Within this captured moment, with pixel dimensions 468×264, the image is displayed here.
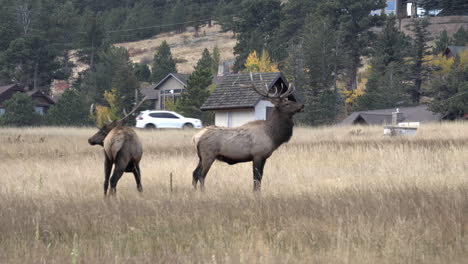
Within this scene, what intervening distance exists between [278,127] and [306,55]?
58226mm

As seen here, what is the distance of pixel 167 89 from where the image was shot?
3282 inches

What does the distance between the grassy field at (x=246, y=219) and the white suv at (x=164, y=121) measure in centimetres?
3442

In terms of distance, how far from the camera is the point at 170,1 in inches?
5399

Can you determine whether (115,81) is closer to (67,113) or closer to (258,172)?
(67,113)

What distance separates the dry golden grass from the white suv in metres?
66.7

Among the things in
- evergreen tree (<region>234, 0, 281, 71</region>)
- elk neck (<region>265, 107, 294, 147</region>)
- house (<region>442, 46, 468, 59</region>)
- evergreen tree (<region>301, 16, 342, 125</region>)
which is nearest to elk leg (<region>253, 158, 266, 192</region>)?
elk neck (<region>265, 107, 294, 147</region>)

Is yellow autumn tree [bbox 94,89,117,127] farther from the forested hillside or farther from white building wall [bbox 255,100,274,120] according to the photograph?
white building wall [bbox 255,100,274,120]

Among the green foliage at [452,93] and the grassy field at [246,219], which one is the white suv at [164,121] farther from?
the grassy field at [246,219]

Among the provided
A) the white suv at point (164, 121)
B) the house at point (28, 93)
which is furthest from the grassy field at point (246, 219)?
the house at point (28, 93)

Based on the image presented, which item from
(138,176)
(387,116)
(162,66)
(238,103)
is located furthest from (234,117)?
(162,66)

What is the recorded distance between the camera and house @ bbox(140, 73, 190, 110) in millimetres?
81000

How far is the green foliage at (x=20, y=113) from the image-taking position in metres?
58.6

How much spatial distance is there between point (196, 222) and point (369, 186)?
3.80m

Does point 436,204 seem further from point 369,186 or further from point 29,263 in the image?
point 29,263
